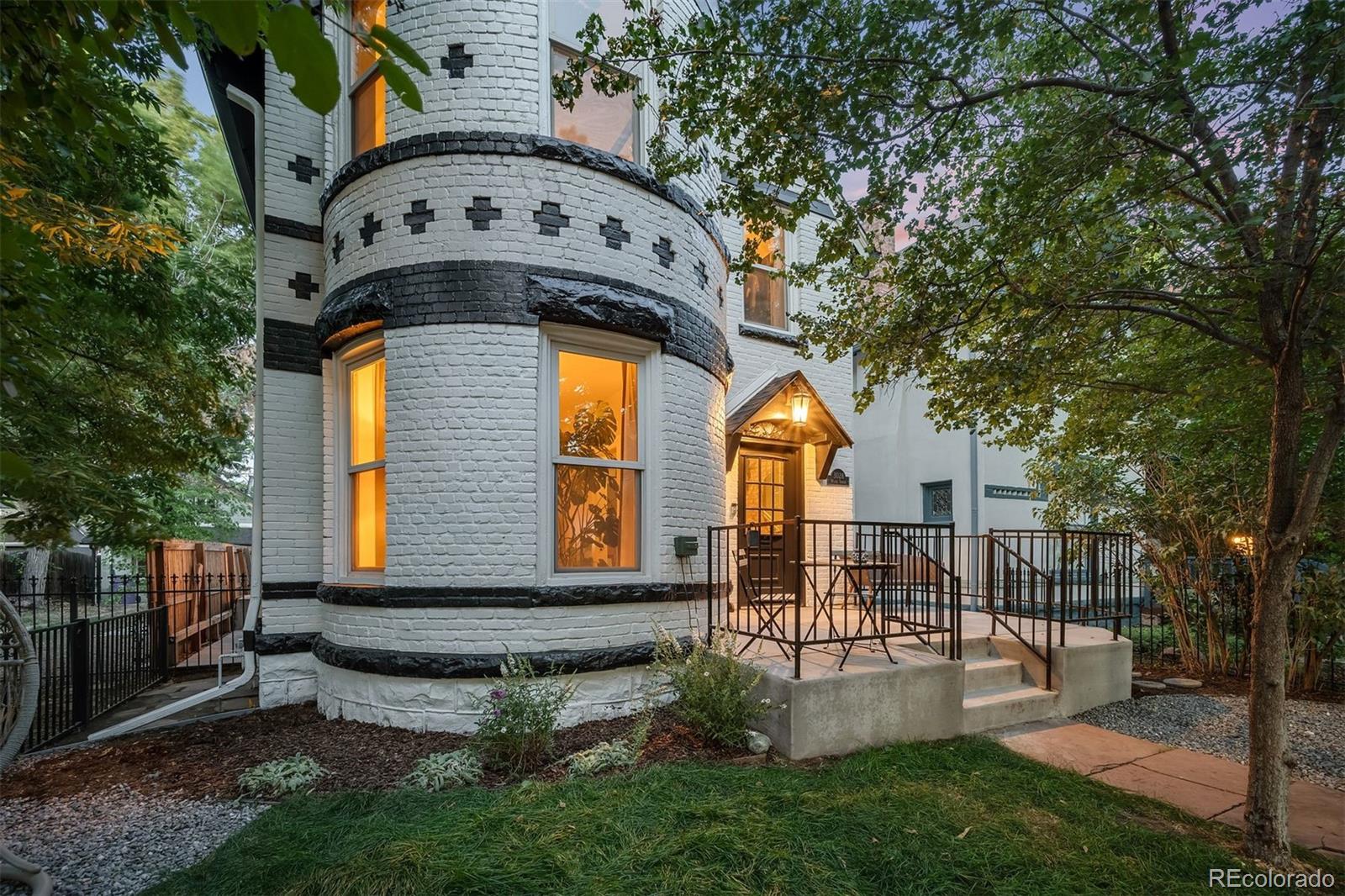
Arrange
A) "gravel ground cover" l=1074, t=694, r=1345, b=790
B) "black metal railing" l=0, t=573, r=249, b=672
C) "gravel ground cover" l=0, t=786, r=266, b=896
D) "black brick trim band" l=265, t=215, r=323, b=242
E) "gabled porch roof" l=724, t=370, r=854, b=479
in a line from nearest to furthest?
"gravel ground cover" l=0, t=786, r=266, b=896 → "gravel ground cover" l=1074, t=694, r=1345, b=790 → "black brick trim band" l=265, t=215, r=323, b=242 → "black metal railing" l=0, t=573, r=249, b=672 → "gabled porch roof" l=724, t=370, r=854, b=479

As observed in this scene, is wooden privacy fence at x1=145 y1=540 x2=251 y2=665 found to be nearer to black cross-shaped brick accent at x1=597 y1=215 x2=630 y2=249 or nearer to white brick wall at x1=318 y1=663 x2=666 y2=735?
white brick wall at x1=318 y1=663 x2=666 y2=735

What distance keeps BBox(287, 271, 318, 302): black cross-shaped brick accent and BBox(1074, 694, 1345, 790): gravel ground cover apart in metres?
8.38

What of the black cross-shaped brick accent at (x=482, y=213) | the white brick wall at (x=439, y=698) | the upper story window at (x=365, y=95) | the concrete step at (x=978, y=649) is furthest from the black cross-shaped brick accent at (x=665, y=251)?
the concrete step at (x=978, y=649)

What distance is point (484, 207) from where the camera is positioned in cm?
545

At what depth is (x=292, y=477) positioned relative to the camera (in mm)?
6340

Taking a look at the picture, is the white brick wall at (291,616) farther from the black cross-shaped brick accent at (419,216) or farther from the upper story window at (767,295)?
the upper story window at (767,295)

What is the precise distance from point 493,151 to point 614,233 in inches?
45.9

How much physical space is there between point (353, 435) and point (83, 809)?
3.21m

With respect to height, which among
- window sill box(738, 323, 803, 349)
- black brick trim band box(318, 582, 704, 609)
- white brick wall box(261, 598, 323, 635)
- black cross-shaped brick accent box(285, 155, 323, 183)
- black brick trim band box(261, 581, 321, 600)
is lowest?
white brick wall box(261, 598, 323, 635)

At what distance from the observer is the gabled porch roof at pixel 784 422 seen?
25.7 ft

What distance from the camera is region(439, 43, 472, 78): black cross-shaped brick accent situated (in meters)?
5.47

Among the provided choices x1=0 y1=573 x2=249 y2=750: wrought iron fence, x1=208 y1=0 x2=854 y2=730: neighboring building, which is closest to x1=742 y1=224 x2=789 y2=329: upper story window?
x1=208 y1=0 x2=854 y2=730: neighboring building

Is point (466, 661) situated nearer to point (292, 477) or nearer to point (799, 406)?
A: point (292, 477)

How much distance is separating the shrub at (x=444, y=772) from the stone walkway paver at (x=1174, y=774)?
4.02 m
